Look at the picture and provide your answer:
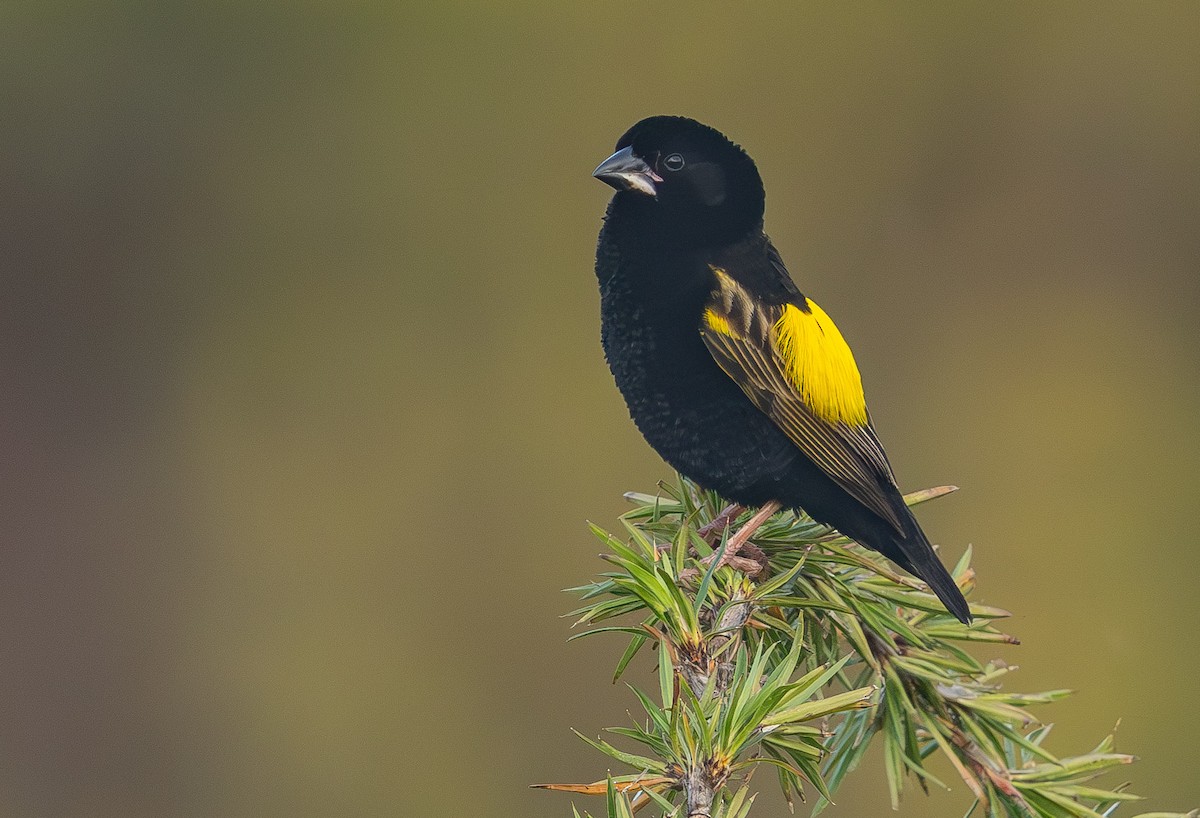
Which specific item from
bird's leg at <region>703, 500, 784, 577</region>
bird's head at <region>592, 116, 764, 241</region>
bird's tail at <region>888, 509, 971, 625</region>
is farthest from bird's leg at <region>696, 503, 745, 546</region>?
bird's head at <region>592, 116, 764, 241</region>

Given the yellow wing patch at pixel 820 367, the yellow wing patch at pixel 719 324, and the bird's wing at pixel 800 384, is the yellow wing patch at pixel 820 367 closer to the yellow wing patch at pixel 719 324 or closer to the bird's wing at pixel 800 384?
the bird's wing at pixel 800 384

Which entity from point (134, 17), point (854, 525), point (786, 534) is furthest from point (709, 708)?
point (134, 17)

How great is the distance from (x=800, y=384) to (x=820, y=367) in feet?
0.26

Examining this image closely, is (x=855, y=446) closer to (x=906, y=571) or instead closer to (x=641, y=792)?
(x=906, y=571)

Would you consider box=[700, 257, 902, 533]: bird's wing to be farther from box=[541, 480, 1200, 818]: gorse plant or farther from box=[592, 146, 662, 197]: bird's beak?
box=[541, 480, 1200, 818]: gorse plant

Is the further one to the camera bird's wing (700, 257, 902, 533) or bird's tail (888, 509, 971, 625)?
bird's wing (700, 257, 902, 533)

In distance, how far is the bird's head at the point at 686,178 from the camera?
2982 millimetres

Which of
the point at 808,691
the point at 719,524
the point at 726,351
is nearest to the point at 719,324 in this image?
the point at 726,351

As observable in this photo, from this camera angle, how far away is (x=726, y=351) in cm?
275

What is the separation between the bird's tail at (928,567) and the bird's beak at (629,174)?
0.97m

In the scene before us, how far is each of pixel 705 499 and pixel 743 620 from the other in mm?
975

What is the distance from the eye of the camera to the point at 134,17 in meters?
7.54

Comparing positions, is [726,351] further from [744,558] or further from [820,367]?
[744,558]

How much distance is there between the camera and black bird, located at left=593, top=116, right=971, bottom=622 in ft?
8.77
